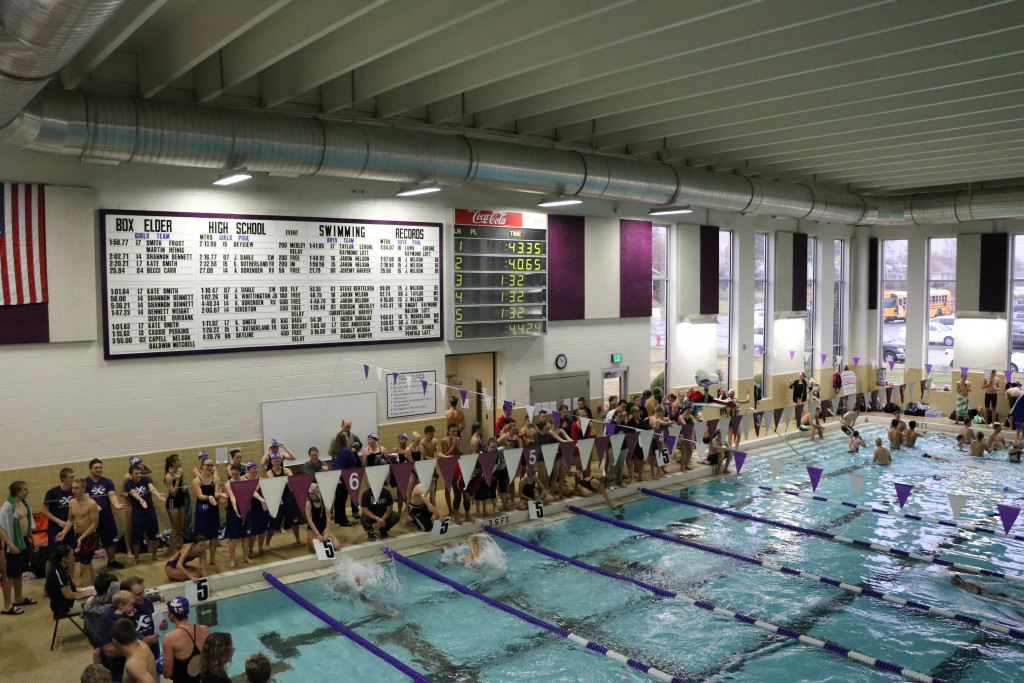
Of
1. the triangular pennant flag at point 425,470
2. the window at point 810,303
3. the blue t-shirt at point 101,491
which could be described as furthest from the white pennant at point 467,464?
the window at point 810,303

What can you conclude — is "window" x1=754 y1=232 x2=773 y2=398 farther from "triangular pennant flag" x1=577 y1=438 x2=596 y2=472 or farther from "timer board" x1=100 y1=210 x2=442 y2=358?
"timer board" x1=100 y1=210 x2=442 y2=358

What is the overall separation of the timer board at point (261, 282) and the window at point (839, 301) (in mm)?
16096

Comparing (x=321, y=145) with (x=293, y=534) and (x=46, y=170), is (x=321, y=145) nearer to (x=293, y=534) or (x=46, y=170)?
(x=46, y=170)

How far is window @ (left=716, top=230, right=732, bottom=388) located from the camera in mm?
20469

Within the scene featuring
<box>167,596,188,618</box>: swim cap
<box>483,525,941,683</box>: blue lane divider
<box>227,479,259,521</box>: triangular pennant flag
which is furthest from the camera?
<box>227,479,259,521</box>: triangular pennant flag

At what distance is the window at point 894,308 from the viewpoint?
80.2 ft

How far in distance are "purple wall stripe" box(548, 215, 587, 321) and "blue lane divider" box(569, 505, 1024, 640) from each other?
4.67 meters

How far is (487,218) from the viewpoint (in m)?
14.4

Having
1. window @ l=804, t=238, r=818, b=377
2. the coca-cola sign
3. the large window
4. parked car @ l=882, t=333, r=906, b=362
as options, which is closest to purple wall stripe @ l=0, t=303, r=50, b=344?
the coca-cola sign

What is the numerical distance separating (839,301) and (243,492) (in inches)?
842

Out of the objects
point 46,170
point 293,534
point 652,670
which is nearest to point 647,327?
point 293,534

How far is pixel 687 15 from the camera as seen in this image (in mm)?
6934

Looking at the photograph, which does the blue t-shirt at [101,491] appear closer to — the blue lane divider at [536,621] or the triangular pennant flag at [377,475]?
the triangular pennant flag at [377,475]

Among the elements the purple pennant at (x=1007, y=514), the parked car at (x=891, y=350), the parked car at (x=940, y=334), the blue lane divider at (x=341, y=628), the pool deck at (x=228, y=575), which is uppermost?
the parked car at (x=940, y=334)
